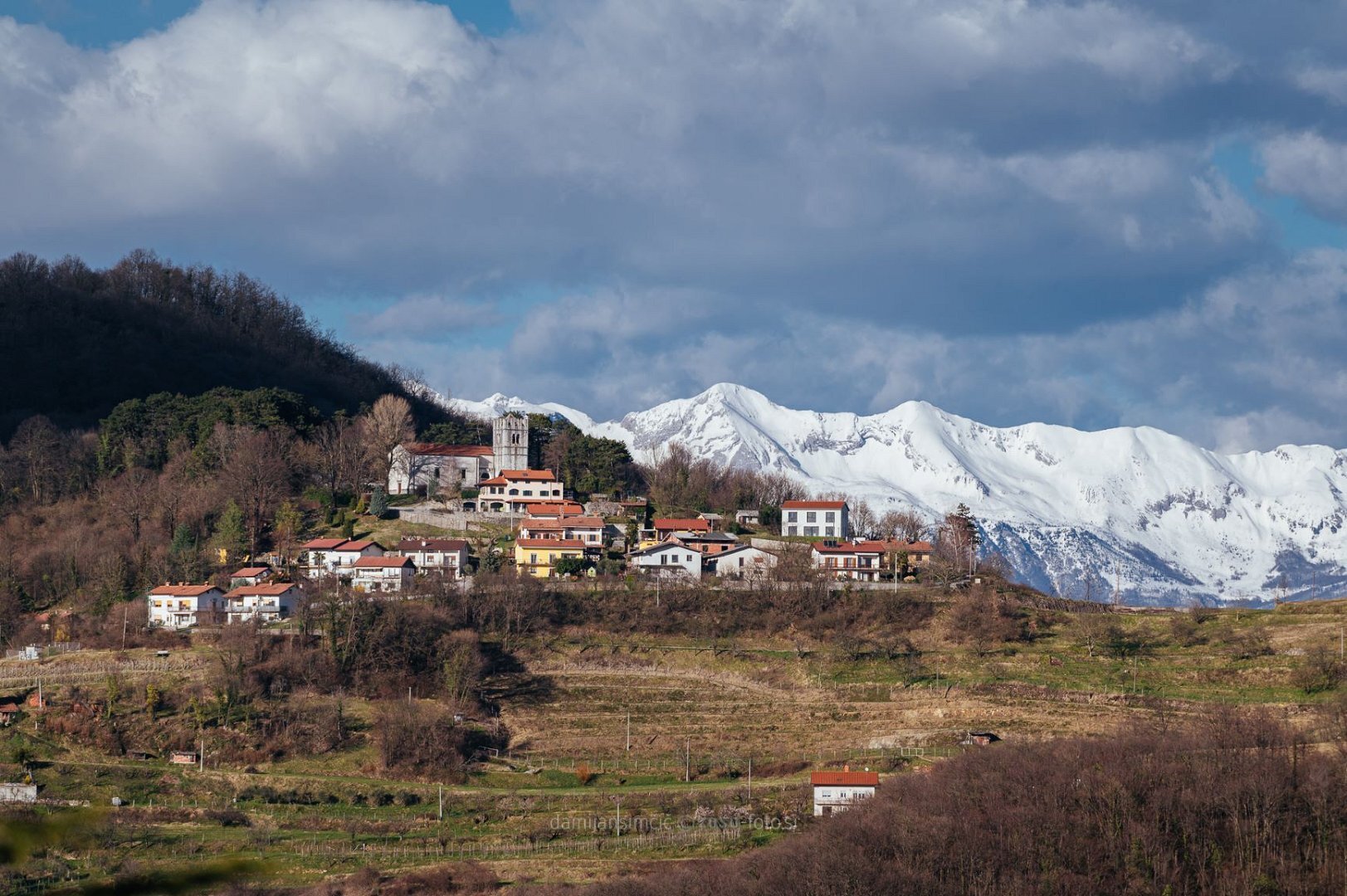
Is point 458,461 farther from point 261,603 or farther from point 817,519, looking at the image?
point 261,603

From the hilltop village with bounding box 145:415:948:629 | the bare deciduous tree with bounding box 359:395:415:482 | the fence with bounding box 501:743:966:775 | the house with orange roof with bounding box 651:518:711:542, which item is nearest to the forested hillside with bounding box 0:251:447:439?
the bare deciduous tree with bounding box 359:395:415:482

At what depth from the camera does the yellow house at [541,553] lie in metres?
84.5

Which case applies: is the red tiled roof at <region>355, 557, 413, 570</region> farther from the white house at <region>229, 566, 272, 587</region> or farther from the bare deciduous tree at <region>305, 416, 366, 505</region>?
the bare deciduous tree at <region>305, 416, 366, 505</region>

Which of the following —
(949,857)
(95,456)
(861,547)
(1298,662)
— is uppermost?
(95,456)

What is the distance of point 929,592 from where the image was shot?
82.9m

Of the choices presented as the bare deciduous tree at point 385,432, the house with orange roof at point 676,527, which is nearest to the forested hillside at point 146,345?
the bare deciduous tree at point 385,432

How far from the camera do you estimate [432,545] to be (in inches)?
3339

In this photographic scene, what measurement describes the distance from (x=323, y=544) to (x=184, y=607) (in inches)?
394

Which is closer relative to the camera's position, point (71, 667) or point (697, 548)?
point (71, 667)

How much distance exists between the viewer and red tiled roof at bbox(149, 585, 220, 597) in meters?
77.1

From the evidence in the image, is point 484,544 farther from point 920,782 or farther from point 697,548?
point 920,782

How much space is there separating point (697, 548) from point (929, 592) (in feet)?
47.5

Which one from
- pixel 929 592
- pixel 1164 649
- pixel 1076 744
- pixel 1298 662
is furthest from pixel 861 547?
pixel 1076 744

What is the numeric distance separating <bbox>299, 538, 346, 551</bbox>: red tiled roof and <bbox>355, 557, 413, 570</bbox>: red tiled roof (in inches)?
105
